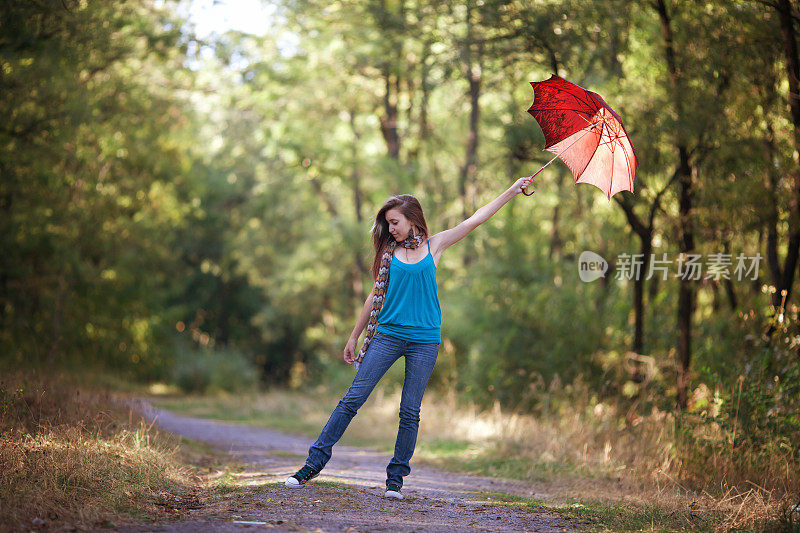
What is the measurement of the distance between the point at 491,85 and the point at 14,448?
961cm

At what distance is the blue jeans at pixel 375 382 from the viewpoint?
210 inches

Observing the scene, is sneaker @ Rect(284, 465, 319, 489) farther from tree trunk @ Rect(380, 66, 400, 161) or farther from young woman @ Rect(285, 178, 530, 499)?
tree trunk @ Rect(380, 66, 400, 161)

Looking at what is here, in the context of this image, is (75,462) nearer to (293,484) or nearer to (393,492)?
(293,484)

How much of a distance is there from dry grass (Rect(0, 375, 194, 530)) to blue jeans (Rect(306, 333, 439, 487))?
1.12 meters

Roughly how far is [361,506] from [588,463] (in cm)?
342

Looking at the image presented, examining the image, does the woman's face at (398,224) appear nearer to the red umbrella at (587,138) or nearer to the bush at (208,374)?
the red umbrella at (587,138)

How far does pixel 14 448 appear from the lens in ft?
17.1

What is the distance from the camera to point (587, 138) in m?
6.26

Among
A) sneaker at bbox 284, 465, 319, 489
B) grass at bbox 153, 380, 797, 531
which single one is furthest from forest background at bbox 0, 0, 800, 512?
sneaker at bbox 284, 465, 319, 489

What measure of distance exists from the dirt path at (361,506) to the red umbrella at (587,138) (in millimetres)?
2687

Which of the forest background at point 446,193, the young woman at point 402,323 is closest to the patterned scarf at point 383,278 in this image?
the young woman at point 402,323

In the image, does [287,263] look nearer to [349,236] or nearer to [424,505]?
[349,236]

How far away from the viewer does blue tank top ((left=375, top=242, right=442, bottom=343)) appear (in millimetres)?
5285

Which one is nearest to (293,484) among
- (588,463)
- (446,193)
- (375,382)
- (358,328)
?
(375,382)
